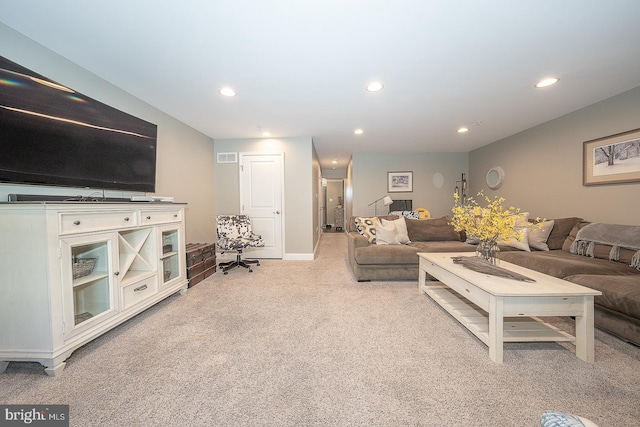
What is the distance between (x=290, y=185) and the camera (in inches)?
174

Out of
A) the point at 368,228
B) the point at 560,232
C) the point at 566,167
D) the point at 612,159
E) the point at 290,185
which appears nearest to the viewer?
the point at 612,159

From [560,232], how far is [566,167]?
1063 mm

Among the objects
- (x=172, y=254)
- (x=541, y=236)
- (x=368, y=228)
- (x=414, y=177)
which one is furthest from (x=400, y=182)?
(x=172, y=254)

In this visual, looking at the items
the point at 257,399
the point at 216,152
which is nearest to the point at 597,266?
the point at 257,399

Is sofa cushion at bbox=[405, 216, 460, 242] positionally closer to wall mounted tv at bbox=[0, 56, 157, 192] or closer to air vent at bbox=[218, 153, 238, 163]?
air vent at bbox=[218, 153, 238, 163]

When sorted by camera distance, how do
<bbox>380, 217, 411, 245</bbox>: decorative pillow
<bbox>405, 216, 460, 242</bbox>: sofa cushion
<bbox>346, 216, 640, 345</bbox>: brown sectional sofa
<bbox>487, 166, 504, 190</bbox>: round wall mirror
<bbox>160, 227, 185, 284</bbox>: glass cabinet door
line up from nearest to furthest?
<bbox>346, 216, 640, 345</bbox>: brown sectional sofa, <bbox>160, 227, 185, 284</bbox>: glass cabinet door, <bbox>380, 217, 411, 245</bbox>: decorative pillow, <bbox>405, 216, 460, 242</bbox>: sofa cushion, <bbox>487, 166, 504, 190</bbox>: round wall mirror

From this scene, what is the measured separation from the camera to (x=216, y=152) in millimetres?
4453

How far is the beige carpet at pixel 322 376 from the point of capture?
116 cm

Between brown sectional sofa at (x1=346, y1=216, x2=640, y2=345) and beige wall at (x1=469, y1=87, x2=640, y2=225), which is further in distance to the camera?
beige wall at (x1=469, y1=87, x2=640, y2=225)

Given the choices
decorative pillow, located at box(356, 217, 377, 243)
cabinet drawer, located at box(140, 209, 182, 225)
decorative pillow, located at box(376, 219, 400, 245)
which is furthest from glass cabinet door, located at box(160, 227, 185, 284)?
decorative pillow, located at box(376, 219, 400, 245)

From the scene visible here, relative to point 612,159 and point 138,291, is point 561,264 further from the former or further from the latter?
point 138,291

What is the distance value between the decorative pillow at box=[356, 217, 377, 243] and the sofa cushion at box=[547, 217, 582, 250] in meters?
2.25

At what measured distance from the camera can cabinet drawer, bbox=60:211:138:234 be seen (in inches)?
60.6

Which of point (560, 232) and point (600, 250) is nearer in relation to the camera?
point (600, 250)
